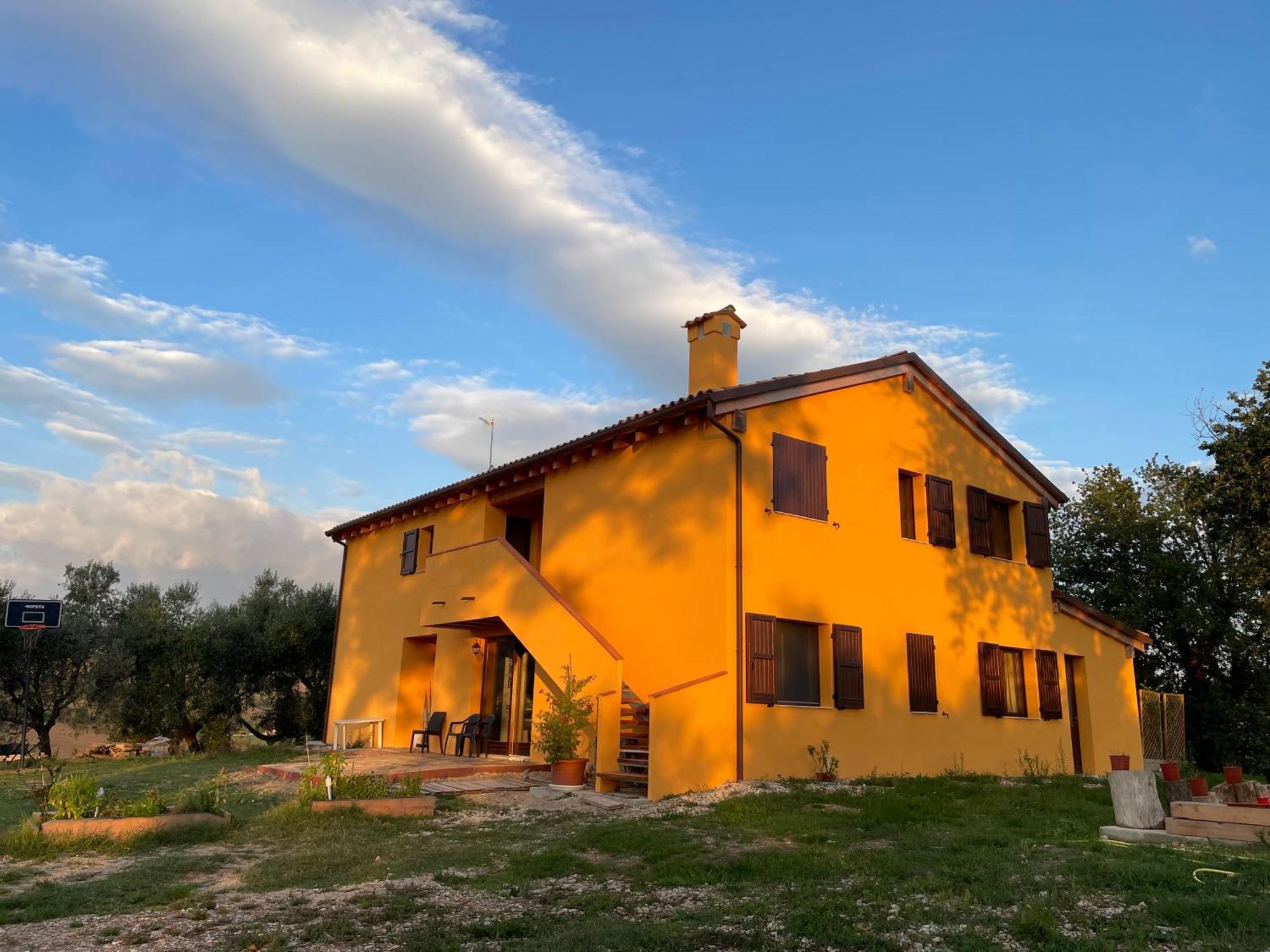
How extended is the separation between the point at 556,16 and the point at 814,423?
22.7ft

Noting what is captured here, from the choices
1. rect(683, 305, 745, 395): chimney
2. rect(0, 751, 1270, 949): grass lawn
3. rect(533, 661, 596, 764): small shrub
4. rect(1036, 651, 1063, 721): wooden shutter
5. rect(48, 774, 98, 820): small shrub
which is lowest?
rect(0, 751, 1270, 949): grass lawn

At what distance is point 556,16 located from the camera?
1260cm

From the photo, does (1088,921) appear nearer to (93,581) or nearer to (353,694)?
(353,694)

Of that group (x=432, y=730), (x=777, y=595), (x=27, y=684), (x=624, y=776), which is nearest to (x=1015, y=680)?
(x=777, y=595)

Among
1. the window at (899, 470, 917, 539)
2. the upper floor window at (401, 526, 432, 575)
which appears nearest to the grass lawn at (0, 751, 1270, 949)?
the window at (899, 470, 917, 539)

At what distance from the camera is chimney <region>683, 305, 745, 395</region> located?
1498 cm

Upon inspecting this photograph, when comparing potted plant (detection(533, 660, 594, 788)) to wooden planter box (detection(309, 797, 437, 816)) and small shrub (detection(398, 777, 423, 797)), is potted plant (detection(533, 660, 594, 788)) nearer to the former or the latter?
small shrub (detection(398, 777, 423, 797))

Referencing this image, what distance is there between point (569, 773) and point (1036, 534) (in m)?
10.3

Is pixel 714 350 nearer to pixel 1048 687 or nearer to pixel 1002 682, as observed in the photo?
pixel 1002 682

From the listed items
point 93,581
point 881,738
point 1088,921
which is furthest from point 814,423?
point 93,581

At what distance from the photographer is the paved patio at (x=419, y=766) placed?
12.8 m

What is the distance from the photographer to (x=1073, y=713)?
56.2 feet

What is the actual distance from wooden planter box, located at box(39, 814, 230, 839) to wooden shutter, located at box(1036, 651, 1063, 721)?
44.5 feet

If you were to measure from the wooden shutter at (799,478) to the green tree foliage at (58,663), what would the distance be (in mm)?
18527
